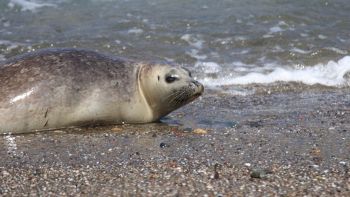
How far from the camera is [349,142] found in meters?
4.27

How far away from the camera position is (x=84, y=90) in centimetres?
489

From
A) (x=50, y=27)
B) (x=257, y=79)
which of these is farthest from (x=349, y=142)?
(x=50, y=27)

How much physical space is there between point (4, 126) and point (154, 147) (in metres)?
1.12

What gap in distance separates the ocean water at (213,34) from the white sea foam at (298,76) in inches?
0.4

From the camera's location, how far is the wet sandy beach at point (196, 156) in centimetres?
329

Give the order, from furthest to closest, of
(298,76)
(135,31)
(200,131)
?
(135,31) → (298,76) → (200,131)

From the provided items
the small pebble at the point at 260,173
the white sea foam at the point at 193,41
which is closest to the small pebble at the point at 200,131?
the small pebble at the point at 260,173

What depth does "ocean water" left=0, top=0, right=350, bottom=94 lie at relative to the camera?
7254 millimetres

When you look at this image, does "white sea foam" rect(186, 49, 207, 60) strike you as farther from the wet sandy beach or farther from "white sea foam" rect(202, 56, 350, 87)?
the wet sandy beach

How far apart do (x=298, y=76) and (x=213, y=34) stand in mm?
1926

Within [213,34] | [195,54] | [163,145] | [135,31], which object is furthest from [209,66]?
[163,145]

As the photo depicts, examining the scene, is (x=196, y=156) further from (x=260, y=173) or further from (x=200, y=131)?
(x=200, y=131)

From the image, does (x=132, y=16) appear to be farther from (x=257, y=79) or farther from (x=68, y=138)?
(x=68, y=138)

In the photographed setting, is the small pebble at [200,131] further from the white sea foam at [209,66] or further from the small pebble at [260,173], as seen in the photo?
the white sea foam at [209,66]
